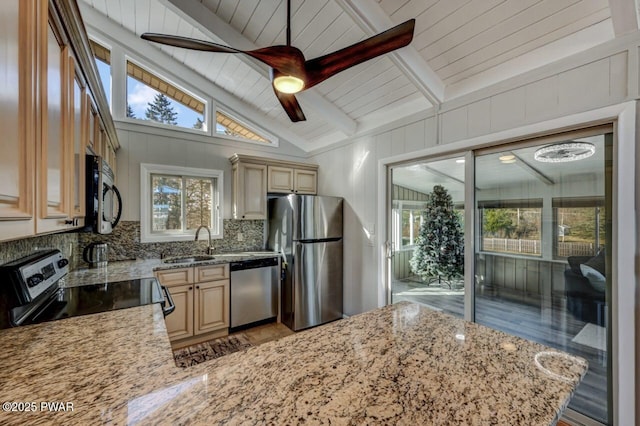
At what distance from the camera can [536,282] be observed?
82.6 inches

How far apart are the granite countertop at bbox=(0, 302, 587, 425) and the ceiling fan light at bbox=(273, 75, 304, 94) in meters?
1.50

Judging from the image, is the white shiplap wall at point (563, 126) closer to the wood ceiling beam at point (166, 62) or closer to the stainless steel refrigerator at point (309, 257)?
the stainless steel refrigerator at point (309, 257)

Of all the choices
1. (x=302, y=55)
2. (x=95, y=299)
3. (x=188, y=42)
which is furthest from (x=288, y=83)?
(x=95, y=299)

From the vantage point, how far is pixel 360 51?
161 cm

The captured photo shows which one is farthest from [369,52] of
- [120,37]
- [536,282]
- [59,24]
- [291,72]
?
[120,37]

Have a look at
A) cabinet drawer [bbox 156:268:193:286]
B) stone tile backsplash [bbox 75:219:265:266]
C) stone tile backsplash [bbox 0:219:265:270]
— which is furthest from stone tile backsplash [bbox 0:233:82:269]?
cabinet drawer [bbox 156:268:193:286]

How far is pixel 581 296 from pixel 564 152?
1013mm

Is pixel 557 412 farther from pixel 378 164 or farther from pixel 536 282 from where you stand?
pixel 378 164

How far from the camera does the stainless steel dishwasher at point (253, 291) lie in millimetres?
3207

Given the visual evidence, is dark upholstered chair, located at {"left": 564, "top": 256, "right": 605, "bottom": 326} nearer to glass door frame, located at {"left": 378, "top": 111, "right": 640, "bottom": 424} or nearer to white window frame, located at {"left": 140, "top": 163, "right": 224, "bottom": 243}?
glass door frame, located at {"left": 378, "top": 111, "right": 640, "bottom": 424}

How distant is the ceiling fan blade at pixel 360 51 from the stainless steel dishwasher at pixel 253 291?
229 cm

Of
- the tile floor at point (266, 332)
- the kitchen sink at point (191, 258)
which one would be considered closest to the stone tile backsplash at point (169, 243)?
the kitchen sink at point (191, 258)

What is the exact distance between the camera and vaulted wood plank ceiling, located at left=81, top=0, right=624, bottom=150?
179 centimetres

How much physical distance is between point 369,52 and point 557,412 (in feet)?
5.77
